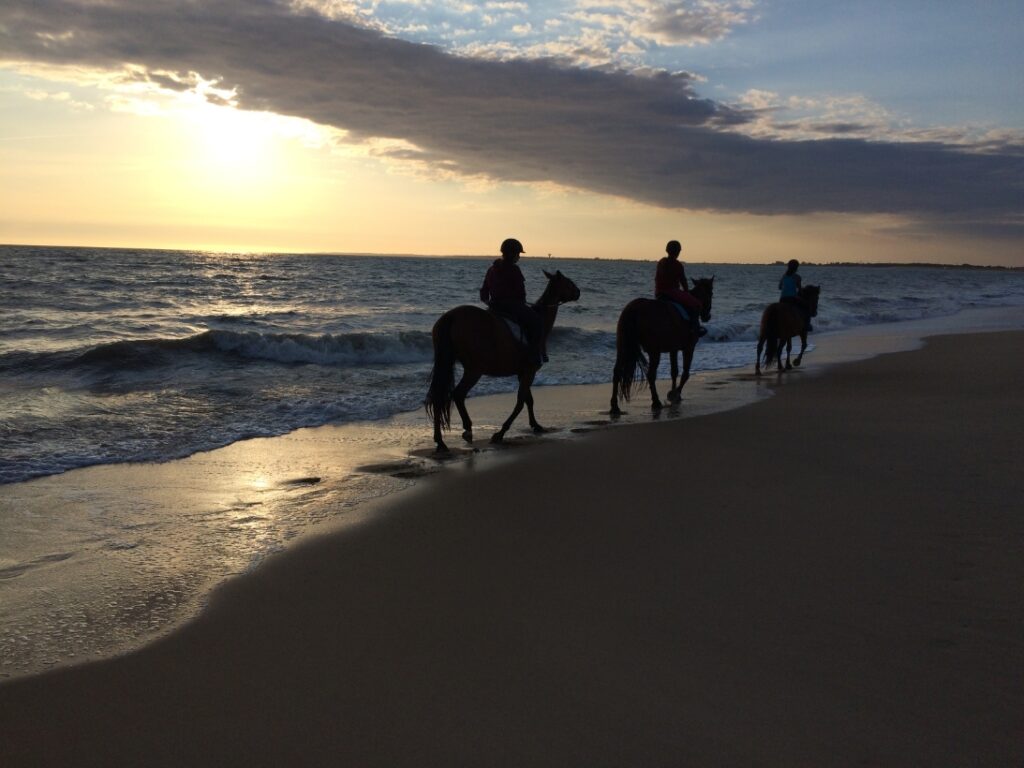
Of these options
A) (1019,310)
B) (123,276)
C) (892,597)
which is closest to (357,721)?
(892,597)

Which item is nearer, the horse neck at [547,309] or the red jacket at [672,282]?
the horse neck at [547,309]

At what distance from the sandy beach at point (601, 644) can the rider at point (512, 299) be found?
11.0 ft

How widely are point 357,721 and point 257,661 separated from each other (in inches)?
30.1

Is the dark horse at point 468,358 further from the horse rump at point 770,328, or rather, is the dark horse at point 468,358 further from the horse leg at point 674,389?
the horse rump at point 770,328

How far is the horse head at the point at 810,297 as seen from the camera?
17312mm

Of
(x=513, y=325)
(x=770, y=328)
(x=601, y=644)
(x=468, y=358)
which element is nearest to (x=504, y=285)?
(x=513, y=325)

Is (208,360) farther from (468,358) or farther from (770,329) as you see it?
(770,329)

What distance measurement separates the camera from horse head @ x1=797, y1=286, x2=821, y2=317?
682 inches

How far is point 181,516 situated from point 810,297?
1521 centimetres

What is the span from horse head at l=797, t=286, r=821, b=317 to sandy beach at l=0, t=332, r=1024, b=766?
11229 millimetres

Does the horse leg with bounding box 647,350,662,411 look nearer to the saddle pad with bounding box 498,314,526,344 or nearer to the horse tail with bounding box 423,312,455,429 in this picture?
the saddle pad with bounding box 498,314,526,344

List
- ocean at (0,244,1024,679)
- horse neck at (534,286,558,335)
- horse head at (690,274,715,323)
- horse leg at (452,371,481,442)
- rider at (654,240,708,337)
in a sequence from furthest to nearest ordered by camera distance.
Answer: horse head at (690,274,715,323), rider at (654,240,708,337), horse neck at (534,286,558,335), horse leg at (452,371,481,442), ocean at (0,244,1024,679)

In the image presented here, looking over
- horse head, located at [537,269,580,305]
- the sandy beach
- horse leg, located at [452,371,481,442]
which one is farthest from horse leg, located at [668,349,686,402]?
the sandy beach

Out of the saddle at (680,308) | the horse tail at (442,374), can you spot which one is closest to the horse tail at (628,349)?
the saddle at (680,308)
